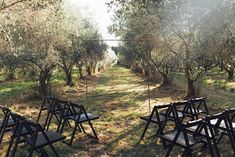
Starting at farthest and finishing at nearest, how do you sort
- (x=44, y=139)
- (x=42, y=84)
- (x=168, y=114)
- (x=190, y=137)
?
(x=42, y=84), (x=168, y=114), (x=44, y=139), (x=190, y=137)

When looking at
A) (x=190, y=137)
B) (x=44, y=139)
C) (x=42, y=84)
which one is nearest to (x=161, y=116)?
(x=190, y=137)

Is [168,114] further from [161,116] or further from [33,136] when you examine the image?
[33,136]

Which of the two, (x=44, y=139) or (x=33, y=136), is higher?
(x=33, y=136)

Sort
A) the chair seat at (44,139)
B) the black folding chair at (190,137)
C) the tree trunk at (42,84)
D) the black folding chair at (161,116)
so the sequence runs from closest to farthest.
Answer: the black folding chair at (190,137) → the chair seat at (44,139) → the black folding chair at (161,116) → the tree trunk at (42,84)

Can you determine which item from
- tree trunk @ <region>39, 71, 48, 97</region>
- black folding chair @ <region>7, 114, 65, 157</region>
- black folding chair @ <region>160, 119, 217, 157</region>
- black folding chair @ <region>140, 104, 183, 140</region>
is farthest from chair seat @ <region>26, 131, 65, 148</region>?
tree trunk @ <region>39, 71, 48, 97</region>

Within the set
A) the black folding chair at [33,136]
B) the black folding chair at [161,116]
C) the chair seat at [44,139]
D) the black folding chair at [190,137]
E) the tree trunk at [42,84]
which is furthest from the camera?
the tree trunk at [42,84]

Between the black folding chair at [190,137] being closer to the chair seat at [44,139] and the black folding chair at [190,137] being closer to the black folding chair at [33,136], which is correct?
the chair seat at [44,139]

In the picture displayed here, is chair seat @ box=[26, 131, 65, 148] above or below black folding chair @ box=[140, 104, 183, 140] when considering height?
below

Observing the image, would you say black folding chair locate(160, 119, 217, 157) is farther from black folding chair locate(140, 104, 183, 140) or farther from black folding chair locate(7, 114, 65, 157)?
black folding chair locate(7, 114, 65, 157)

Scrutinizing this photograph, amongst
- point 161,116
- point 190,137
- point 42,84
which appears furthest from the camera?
point 42,84

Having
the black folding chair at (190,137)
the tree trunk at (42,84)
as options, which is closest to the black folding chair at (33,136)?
the black folding chair at (190,137)

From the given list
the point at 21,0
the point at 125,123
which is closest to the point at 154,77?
the point at 125,123

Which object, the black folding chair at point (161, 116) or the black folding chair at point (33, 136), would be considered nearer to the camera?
the black folding chair at point (33, 136)

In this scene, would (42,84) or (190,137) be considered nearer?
(190,137)
